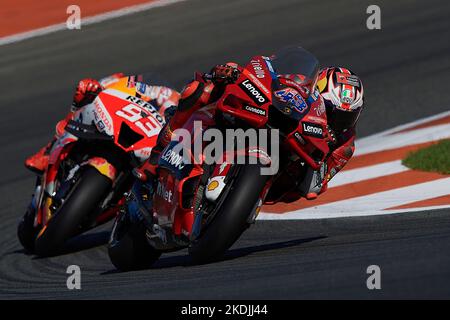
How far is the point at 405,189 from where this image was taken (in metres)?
10.1

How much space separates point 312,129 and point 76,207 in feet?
8.00

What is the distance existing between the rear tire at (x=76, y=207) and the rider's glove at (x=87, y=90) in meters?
0.78

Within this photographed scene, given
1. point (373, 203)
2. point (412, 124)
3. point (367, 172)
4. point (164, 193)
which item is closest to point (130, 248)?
point (164, 193)

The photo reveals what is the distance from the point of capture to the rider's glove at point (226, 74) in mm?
7219

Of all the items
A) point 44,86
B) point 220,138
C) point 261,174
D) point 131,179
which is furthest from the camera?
point 44,86

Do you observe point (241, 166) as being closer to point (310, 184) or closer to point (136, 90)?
point (310, 184)

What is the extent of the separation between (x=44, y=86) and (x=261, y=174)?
28.4 ft

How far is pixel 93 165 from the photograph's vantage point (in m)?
8.98

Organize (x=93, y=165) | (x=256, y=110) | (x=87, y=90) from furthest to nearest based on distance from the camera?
(x=87, y=90) → (x=93, y=165) → (x=256, y=110)

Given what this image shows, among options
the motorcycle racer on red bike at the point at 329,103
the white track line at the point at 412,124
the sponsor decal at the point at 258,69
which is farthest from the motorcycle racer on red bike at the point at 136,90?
the white track line at the point at 412,124

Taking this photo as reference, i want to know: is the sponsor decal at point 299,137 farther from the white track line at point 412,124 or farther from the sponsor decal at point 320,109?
the white track line at point 412,124

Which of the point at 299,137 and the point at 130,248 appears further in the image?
the point at 130,248
